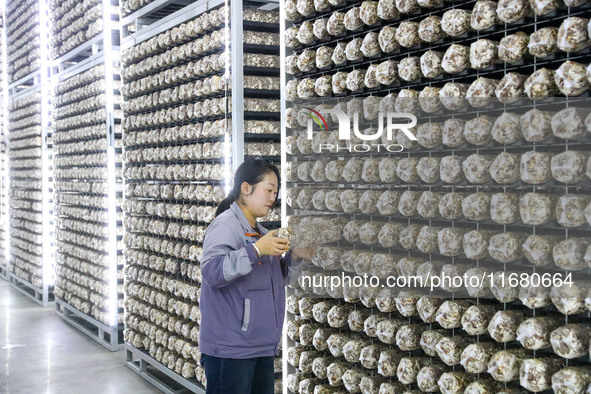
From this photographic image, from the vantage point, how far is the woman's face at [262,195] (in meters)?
3.21

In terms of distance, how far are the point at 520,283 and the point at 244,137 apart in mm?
Answer: 2707

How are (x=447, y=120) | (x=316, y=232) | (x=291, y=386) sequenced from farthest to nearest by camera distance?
(x=291, y=386) < (x=316, y=232) < (x=447, y=120)

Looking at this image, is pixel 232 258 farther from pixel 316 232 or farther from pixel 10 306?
pixel 10 306

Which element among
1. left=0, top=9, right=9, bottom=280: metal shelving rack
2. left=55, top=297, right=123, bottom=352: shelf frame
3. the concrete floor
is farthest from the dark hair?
left=0, top=9, right=9, bottom=280: metal shelving rack

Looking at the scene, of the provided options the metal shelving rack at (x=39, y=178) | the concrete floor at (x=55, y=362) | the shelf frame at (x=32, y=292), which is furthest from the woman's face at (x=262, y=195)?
the shelf frame at (x=32, y=292)

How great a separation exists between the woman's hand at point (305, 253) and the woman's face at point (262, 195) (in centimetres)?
25

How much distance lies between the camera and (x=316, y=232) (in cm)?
332

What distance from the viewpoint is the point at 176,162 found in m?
5.48

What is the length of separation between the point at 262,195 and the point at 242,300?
0.49 metres

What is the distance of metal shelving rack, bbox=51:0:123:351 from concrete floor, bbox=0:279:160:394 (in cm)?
27

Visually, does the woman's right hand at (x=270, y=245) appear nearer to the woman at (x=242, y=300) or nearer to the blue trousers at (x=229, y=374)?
the woman at (x=242, y=300)

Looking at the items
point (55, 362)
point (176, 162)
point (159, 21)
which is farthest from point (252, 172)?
point (55, 362)

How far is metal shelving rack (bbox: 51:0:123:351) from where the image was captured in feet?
22.9

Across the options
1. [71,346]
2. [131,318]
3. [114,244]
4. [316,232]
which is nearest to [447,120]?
[316,232]
